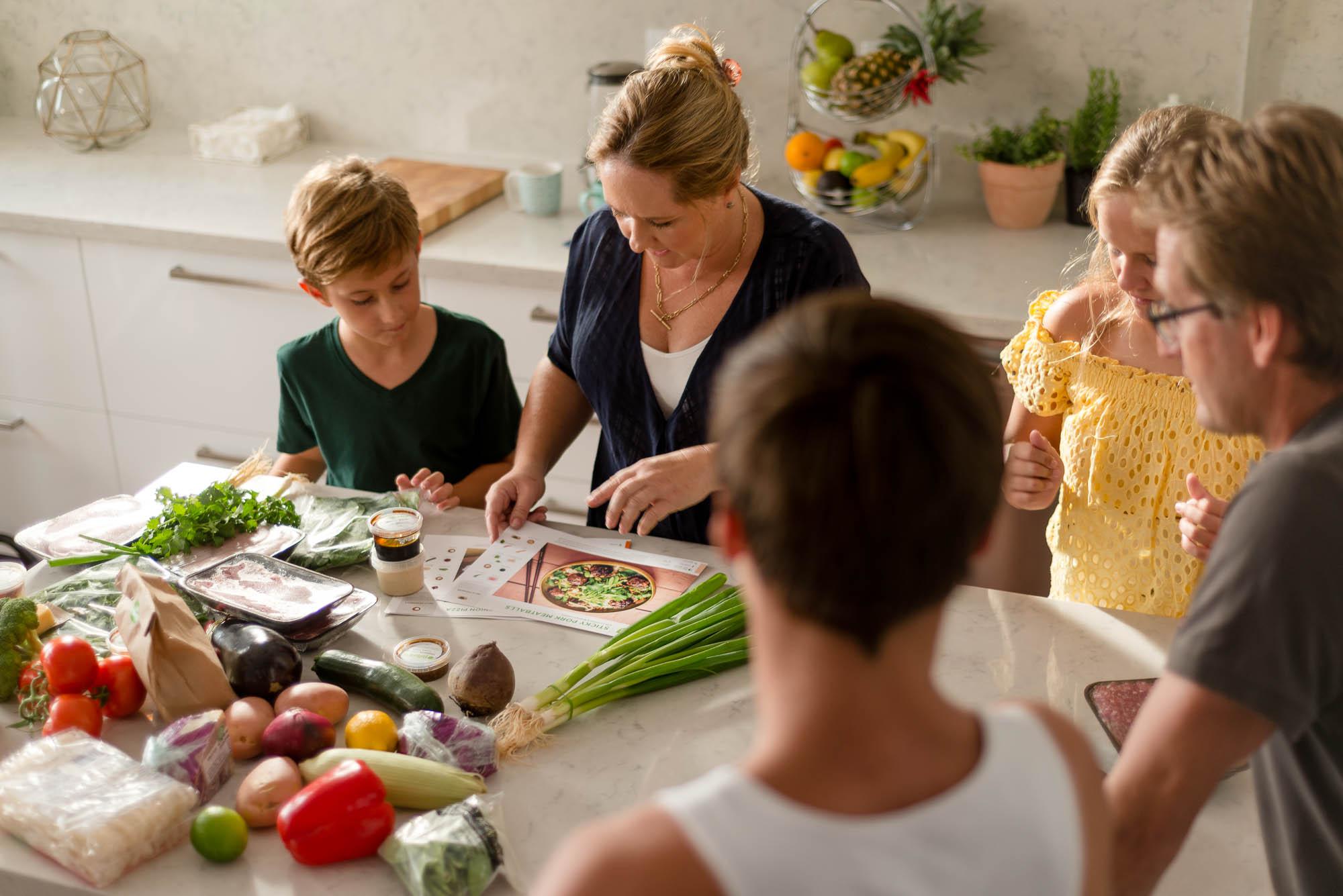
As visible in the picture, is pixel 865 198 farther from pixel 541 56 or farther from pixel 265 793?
pixel 265 793

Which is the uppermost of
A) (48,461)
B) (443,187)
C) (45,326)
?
(443,187)

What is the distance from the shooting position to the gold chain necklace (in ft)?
5.99

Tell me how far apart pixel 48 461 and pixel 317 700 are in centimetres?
242

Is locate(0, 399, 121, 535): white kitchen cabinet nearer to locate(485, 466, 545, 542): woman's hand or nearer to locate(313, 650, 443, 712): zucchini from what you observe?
locate(485, 466, 545, 542): woman's hand

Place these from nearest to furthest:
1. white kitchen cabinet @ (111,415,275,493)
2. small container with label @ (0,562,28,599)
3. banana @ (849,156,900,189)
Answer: small container with label @ (0,562,28,599) < banana @ (849,156,900,189) < white kitchen cabinet @ (111,415,275,493)

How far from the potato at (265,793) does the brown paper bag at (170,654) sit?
153 millimetres

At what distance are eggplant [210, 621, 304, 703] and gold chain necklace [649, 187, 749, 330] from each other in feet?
2.57

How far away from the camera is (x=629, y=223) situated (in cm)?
171

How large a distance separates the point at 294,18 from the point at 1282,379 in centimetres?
316

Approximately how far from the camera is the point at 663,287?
190cm

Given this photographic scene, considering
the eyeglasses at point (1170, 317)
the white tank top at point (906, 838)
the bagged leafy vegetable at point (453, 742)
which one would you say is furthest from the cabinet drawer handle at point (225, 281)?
the white tank top at point (906, 838)

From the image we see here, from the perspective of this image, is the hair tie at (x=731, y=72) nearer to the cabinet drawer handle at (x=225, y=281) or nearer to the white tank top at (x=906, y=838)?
the white tank top at (x=906, y=838)

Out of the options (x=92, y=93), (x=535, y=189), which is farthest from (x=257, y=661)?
(x=92, y=93)

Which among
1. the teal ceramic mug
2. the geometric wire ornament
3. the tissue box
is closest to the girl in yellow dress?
the teal ceramic mug
